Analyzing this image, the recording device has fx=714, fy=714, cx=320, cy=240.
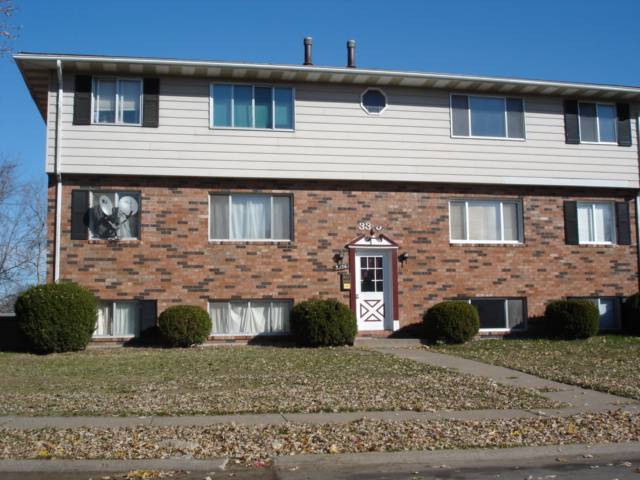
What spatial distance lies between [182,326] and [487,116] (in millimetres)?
9791

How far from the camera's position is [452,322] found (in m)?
17.2

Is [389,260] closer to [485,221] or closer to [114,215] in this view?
[485,221]

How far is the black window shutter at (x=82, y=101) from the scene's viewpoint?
1706cm

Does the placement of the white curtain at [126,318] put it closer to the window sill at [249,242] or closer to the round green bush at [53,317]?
the round green bush at [53,317]

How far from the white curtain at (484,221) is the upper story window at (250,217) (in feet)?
16.2

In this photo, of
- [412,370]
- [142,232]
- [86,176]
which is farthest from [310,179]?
[412,370]

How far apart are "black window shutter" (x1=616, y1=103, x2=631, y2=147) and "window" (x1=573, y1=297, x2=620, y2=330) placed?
4.37 meters

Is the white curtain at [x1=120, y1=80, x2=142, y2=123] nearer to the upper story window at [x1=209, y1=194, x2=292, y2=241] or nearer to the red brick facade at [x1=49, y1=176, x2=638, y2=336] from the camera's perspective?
the red brick facade at [x1=49, y1=176, x2=638, y2=336]

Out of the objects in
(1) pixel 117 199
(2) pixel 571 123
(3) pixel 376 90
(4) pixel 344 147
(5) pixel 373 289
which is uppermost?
(3) pixel 376 90

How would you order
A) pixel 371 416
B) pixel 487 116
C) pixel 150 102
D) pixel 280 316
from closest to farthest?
pixel 371 416
pixel 150 102
pixel 280 316
pixel 487 116

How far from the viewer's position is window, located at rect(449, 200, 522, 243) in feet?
62.2

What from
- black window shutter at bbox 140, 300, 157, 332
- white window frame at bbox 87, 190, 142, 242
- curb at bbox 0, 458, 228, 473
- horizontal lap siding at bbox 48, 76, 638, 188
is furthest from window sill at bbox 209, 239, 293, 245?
curb at bbox 0, 458, 228, 473

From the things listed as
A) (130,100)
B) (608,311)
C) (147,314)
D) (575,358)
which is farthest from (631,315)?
(130,100)

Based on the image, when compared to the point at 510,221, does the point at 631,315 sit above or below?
below
